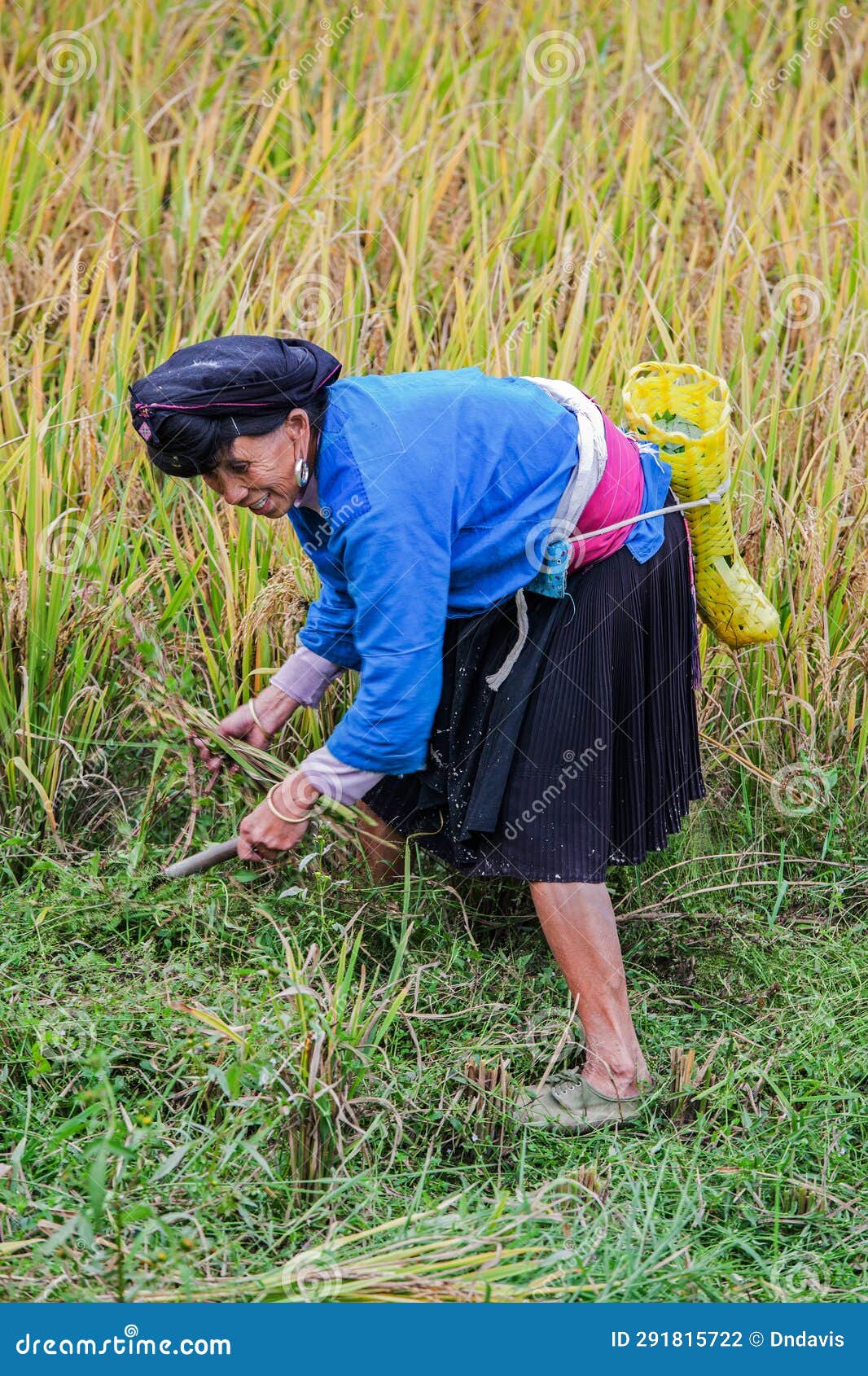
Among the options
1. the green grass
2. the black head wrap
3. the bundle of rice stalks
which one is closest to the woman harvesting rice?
the black head wrap

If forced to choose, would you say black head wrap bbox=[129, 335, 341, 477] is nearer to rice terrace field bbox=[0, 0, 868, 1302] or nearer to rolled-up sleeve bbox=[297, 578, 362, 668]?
rolled-up sleeve bbox=[297, 578, 362, 668]

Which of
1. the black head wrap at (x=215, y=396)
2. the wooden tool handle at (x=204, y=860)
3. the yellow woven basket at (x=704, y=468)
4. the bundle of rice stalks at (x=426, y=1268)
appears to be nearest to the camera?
the bundle of rice stalks at (x=426, y=1268)

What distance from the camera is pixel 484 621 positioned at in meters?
1.99

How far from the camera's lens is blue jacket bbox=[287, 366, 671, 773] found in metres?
1.72

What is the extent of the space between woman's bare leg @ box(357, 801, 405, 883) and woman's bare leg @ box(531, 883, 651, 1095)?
348 mm

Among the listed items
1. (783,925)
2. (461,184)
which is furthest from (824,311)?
(783,925)

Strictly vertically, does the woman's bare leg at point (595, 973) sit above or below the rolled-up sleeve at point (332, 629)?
below

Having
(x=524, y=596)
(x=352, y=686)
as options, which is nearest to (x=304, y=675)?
(x=352, y=686)

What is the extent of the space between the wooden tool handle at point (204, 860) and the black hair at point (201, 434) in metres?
0.66

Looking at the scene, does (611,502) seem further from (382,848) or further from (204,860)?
(204,860)

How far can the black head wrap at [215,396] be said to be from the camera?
1684mm

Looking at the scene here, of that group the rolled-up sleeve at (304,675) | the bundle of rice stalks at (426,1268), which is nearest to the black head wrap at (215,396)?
the rolled-up sleeve at (304,675)

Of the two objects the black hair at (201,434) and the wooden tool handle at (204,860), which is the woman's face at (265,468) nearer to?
the black hair at (201,434)

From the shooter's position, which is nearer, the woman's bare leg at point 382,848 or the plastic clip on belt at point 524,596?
the plastic clip on belt at point 524,596
